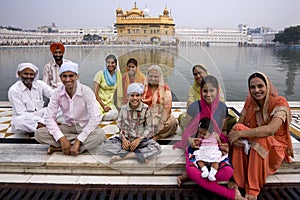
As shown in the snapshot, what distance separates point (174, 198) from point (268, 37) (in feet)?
242

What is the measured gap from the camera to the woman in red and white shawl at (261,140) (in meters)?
1.60

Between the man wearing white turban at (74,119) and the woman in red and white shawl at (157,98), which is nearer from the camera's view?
the man wearing white turban at (74,119)

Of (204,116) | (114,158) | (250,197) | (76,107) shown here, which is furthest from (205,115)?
(76,107)

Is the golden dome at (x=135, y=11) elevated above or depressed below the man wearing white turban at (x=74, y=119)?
above

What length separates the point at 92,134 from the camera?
2037 mm

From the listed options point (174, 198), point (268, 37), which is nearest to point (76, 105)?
point (174, 198)

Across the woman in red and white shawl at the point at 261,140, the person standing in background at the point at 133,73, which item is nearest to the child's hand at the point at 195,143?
the woman in red and white shawl at the point at 261,140

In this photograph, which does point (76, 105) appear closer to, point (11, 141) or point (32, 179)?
point (32, 179)

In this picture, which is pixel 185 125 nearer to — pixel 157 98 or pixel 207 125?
pixel 207 125

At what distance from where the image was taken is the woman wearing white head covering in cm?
287

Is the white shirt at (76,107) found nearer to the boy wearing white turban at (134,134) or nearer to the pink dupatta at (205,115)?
the boy wearing white turban at (134,134)

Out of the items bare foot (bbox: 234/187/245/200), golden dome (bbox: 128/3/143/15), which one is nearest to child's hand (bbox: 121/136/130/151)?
bare foot (bbox: 234/187/245/200)

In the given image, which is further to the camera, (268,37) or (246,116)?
(268,37)

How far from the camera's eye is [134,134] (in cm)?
198
